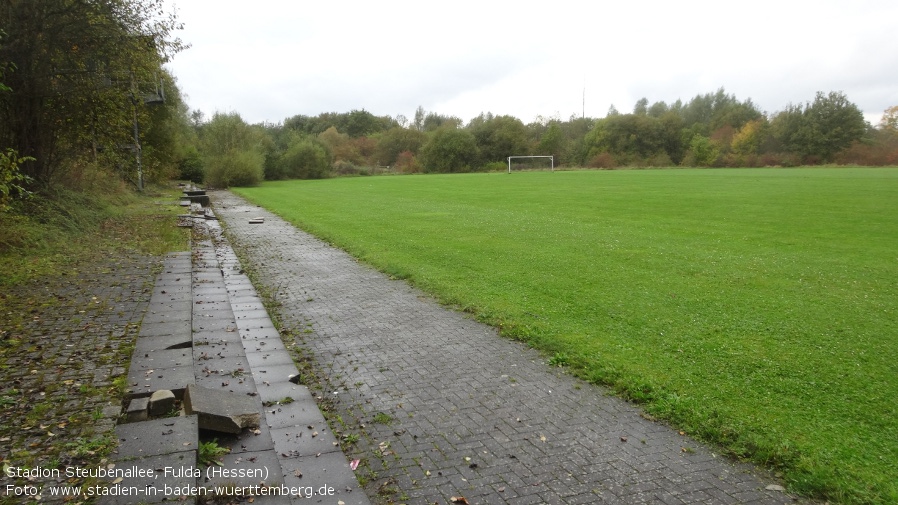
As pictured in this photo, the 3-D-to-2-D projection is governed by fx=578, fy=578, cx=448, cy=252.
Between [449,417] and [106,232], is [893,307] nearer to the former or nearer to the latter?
[449,417]

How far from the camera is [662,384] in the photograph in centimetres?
518

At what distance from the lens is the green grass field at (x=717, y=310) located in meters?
4.33

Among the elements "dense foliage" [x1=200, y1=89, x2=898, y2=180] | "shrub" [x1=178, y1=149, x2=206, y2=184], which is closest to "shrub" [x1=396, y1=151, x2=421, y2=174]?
"dense foliage" [x1=200, y1=89, x2=898, y2=180]

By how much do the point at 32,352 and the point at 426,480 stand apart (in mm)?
4529

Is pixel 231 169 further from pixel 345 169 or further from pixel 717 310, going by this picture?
pixel 717 310

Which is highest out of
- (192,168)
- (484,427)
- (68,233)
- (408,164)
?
(408,164)

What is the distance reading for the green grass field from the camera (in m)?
4.33

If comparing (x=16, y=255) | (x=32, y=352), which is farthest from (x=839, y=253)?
(x=16, y=255)

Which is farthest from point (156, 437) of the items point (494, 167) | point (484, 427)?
point (494, 167)

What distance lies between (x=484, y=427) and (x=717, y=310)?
478 cm

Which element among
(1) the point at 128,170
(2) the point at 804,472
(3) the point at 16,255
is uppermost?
(1) the point at 128,170

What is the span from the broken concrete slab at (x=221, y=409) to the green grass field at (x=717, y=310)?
9.74 ft

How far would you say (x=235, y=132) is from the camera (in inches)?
1971

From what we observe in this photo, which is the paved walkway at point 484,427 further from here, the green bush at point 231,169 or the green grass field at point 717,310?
the green bush at point 231,169
